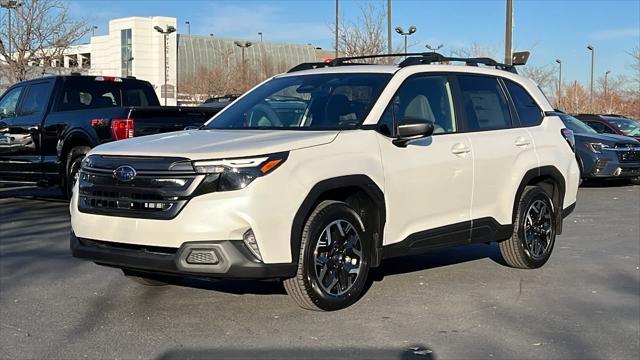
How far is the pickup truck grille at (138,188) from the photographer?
4.68 m

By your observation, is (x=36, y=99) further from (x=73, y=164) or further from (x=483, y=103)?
(x=483, y=103)

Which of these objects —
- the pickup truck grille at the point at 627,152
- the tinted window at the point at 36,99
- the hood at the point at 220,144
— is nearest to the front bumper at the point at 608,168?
the pickup truck grille at the point at 627,152

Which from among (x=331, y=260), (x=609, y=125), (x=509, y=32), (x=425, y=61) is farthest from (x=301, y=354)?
(x=609, y=125)

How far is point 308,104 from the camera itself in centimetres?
600

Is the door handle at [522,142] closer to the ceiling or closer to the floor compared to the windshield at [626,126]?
closer to the floor

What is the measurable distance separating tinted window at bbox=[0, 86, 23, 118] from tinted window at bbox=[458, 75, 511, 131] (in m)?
7.85

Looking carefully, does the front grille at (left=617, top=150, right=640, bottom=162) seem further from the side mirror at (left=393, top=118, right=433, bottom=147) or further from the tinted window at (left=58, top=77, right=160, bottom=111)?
the side mirror at (left=393, top=118, right=433, bottom=147)

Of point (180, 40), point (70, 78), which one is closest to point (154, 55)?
point (180, 40)

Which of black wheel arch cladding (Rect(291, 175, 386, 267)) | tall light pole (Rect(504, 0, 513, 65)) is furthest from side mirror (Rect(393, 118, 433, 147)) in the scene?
tall light pole (Rect(504, 0, 513, 65))

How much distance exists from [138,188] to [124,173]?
6.6 inches

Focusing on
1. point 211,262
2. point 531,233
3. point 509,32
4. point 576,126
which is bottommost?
point 531,233

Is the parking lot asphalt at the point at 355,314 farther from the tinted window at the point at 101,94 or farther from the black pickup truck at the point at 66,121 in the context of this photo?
the tinted window at the point at 101,94

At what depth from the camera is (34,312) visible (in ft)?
17.6

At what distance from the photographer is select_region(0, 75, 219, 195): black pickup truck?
9.62 m
